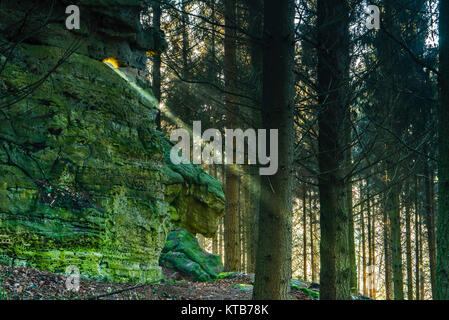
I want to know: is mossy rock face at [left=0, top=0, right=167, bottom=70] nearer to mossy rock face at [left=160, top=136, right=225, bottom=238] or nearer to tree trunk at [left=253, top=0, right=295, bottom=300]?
mossy rock face at [left=160, top=136, right=225, bottom=238]

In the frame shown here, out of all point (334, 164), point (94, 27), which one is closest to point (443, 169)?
point (334, 164)

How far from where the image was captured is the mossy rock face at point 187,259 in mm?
9266

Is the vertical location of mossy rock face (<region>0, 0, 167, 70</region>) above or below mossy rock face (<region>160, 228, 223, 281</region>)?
above

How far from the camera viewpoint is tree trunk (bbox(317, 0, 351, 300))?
5609 millimetres

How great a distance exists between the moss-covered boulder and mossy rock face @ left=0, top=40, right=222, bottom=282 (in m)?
0.02

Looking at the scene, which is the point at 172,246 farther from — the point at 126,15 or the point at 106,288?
the point at 126,15

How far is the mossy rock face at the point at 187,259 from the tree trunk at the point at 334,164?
4.37m

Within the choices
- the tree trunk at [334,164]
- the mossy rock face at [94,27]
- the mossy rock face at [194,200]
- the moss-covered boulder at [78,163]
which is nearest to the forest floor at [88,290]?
the moss-covered boulder at [78,163]

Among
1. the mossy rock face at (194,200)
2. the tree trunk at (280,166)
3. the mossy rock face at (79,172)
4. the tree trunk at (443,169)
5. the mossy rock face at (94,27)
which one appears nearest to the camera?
the tree trunk at (280,166)

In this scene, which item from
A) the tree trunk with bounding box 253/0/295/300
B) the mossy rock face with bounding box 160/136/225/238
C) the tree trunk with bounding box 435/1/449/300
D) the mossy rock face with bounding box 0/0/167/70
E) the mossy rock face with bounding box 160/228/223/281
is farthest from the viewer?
the mossy rock face with bounding box 160/136/225/238

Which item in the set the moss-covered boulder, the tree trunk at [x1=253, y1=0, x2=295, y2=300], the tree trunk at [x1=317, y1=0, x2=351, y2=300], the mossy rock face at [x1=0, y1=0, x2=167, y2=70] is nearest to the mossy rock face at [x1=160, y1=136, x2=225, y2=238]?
the moss-covered boulder

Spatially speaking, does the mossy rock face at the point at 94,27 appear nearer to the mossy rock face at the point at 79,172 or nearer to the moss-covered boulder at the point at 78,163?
the moss-covered boulder at the point at 78,163
